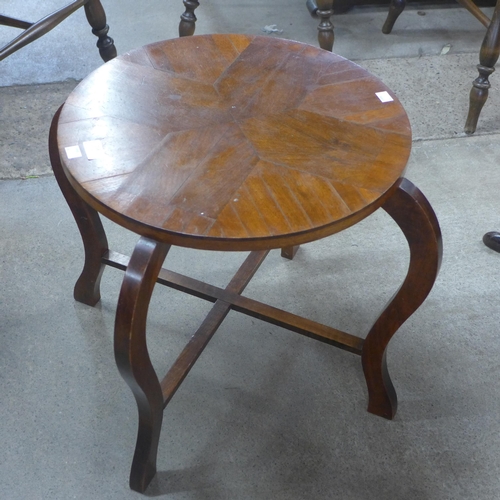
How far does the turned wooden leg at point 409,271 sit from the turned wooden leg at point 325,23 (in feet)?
3.75

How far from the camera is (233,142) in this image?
1.02 metres

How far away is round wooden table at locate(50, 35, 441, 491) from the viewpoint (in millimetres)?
897

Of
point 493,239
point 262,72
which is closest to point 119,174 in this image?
point 262,72

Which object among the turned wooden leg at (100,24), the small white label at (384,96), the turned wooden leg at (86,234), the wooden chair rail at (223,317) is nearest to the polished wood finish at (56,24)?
the turned wooden leg at (100,24)

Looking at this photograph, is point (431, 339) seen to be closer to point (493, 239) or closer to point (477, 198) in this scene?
point (493, 239)

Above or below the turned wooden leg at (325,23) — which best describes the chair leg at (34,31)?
above

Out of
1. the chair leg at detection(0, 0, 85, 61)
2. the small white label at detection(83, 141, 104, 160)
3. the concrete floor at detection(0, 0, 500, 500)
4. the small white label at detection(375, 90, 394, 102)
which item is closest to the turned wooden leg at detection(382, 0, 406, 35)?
the concrete floor at detection(0, 0, 500, 500)

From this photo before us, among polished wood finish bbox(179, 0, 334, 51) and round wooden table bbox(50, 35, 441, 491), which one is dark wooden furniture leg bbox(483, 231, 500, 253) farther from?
polished wood finish bbox(179, 0, 334, 51)

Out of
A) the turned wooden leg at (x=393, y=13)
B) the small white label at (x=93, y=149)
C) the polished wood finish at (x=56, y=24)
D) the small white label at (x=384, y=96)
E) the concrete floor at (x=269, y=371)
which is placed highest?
the small white label at (x=93, y=149)

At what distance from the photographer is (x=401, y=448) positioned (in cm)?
125

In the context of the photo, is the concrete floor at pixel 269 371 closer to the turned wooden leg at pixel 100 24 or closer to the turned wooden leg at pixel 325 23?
the turned wooden leg at pixel 100 24

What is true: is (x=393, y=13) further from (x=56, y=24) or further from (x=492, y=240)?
(x=56, y=24)

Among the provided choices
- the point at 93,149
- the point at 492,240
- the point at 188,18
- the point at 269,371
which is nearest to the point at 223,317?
the point at 269,371

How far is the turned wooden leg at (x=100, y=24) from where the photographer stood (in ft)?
5.78
